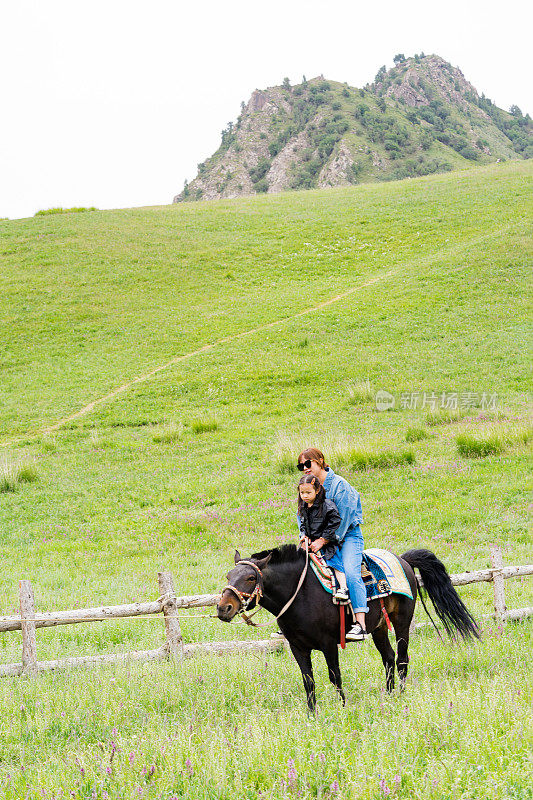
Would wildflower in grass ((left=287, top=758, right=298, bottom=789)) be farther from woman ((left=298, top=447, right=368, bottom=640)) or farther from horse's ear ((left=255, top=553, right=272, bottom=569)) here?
woman ((left=298, top=447, right=368, bottom=640))

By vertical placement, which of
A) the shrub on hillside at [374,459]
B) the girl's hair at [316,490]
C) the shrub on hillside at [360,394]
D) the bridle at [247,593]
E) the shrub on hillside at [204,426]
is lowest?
the shrub on hillside at [374,459]

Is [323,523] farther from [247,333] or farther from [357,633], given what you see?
[247,333]

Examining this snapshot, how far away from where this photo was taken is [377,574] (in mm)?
6609

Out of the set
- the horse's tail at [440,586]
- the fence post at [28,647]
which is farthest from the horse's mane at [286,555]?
the fence post at [28,647]

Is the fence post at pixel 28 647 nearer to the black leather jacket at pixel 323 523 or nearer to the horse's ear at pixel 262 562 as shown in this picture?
the horse's ear at pixel 262 562

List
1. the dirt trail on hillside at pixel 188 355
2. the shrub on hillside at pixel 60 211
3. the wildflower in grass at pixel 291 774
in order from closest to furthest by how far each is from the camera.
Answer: the wildflower in grass at pixel 291 774 < the dirt trail on hillside at pixel 188 355 < the shrub on hillside at pixel 60 211

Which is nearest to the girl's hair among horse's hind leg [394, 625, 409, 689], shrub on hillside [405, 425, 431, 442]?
horse's hind leg [394, 625, 409, 689]

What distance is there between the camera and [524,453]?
1736 centimetres

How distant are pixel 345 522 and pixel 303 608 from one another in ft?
3.15

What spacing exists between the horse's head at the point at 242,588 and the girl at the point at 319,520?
69 centimetres

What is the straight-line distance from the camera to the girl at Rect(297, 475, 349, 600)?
6.12 metres

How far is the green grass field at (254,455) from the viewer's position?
14.9 ft

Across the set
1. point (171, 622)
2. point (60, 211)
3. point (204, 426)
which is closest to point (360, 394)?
point (204, 426)

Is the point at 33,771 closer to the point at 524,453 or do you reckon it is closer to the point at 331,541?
the point at 331,541
